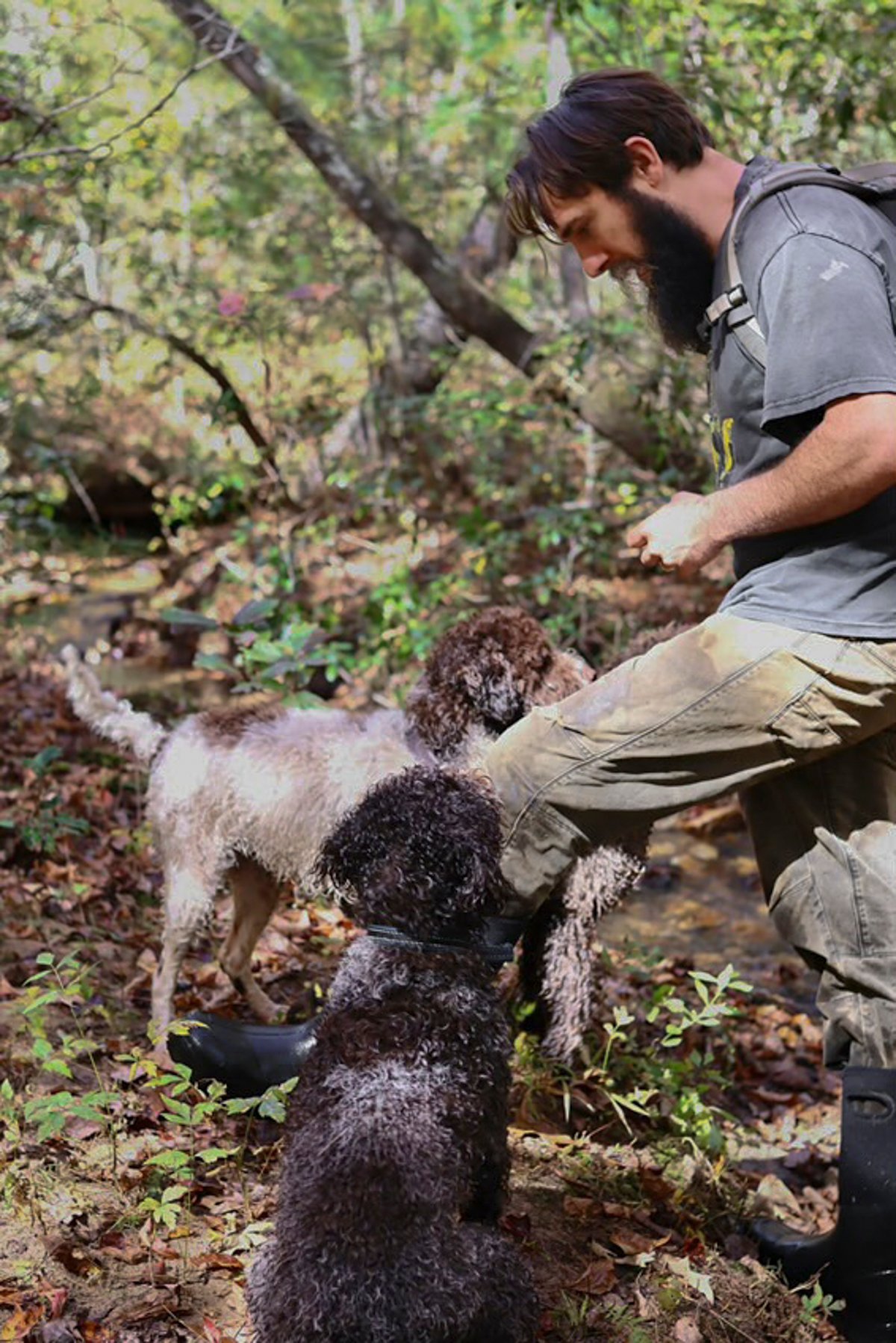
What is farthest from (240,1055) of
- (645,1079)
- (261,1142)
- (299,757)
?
(645,1079)

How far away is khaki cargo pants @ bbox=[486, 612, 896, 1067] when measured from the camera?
2758mm

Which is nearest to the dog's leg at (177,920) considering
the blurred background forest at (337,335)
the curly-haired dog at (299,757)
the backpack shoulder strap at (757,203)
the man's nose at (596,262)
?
the curly-haired dog at (299,757)

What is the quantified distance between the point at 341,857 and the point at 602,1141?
1702 millimetres

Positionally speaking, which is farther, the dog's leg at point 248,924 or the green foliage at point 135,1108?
the dog's leg at point 248,924

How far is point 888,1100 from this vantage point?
298 cm

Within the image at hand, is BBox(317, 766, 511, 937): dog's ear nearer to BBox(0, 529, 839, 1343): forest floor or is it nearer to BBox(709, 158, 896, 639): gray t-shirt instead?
BBox(0, 529, 839, 1343): forest floor

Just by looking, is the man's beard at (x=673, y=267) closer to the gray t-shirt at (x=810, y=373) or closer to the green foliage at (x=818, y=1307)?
the gray t-shirt at (x=810, y=373)

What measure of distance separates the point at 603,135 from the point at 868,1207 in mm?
2772

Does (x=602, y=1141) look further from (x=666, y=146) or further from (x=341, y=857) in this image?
(x=666, y=146)

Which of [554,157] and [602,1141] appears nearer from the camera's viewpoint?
[554,157]

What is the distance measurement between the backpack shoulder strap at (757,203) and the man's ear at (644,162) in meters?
0.22

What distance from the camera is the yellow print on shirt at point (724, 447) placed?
9.89ft

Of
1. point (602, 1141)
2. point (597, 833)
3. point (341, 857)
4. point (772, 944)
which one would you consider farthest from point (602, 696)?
point (772, 944)

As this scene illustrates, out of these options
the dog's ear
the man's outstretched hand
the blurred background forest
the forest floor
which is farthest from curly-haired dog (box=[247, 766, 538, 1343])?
the blurred background forest
